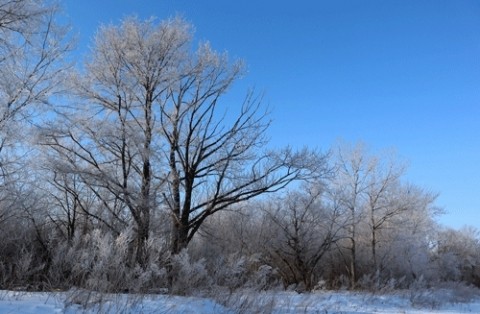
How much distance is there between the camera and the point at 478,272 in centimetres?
5706

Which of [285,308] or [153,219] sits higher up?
[153,219]

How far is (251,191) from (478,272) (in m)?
51.2

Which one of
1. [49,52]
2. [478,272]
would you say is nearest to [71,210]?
[49,52]

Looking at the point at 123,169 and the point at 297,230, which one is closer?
Answer: the point at 123,169

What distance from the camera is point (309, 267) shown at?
32.0 metres

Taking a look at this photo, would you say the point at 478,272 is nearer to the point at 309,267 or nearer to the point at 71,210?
the point at 309,267

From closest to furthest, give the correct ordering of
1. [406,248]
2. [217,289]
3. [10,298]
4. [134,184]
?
[10,298]
[217,289]
[134,184]
[406,248]

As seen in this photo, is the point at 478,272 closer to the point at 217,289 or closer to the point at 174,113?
the point at 174,113

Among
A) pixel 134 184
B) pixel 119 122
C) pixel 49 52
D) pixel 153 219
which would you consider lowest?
pixel 153 219

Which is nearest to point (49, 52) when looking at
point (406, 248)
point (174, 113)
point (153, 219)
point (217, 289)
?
point (174, 113)

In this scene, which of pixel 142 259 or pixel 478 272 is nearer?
pixel 142 259

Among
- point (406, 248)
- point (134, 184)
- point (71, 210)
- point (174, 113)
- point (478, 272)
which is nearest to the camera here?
point (134, 184)

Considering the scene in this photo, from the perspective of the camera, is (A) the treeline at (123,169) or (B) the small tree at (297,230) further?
(B) the small tree at (297,230)

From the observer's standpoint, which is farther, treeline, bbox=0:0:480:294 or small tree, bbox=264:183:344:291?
small tree, bbox=264:183:344:291
